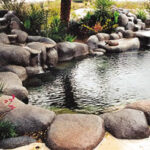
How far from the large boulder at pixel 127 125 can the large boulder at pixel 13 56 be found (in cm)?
422

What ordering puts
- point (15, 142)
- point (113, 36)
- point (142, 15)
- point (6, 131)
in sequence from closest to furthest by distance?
point (15, 142)
point (6, 131)
point (113, 36)
point (142, 15)

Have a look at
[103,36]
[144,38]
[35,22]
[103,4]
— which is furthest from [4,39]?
[144,38]

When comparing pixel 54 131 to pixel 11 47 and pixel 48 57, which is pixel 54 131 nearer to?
pixel 11 47

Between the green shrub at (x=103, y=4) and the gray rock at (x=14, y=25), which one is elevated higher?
the green shrub at (x=103, y=4)

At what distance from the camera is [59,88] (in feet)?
21.6

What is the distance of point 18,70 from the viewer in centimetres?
725

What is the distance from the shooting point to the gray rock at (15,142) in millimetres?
3596

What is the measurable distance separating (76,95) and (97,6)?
9.59m

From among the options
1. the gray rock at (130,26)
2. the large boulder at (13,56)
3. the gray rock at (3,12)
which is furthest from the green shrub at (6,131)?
the gray rock at (130,26)

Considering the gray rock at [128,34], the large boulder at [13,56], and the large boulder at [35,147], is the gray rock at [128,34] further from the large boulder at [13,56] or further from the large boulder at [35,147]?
the large boulder at [35,147]

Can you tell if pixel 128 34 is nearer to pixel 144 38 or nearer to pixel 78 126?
pixel 144 38

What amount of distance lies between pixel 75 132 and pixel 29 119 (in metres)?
0.82

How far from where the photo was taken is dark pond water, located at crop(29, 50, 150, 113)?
5684mm

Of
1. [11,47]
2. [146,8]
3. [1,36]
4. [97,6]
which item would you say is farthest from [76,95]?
[146,8]
